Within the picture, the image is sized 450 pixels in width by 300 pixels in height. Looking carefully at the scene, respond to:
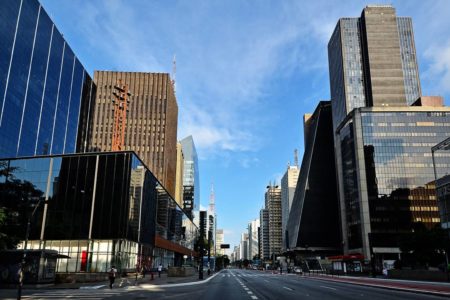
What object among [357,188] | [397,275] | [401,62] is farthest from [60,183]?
[401,62]

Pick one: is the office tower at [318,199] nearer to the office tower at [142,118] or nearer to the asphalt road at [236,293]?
the office tower at [142,118]

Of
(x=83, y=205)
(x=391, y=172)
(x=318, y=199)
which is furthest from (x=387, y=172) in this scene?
(x=83, y=205)

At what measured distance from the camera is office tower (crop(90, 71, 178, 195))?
141 meters

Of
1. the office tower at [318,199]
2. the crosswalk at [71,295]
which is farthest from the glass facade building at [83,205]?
the office tower at [318,199]

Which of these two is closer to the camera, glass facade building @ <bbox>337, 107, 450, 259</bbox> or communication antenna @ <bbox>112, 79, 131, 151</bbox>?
glass facade building @ <bbox>337, 107, 450, 259</bbox>

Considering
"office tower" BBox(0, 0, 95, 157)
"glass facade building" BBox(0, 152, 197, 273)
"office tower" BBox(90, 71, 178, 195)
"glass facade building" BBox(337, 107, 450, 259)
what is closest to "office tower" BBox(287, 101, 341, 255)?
"glass facade building" BBox(337, 107, 450, 259)

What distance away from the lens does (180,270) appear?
5966cm

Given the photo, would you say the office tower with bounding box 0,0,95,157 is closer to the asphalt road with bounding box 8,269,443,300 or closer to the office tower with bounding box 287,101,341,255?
the asphalt road with bounding box 8,269,443,300

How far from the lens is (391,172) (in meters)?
120

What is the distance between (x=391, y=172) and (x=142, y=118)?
3465 inches

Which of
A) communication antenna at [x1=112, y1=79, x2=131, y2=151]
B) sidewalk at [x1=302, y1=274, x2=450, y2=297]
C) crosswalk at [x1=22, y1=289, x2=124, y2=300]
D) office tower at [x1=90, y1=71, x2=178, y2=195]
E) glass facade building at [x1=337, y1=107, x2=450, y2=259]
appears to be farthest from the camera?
office tower at [x1=90, y1=71, x2=178, y2=195]

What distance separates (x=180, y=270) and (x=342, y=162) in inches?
3599

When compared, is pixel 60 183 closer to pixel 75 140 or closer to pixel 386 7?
pixel 75 140

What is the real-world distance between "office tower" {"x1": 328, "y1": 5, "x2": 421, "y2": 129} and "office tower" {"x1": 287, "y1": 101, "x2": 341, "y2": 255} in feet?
53.5
